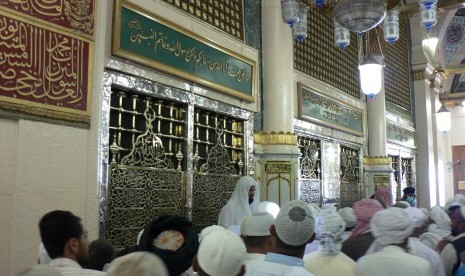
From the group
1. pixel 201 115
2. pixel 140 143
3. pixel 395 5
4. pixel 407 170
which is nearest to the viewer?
pixel 140 143

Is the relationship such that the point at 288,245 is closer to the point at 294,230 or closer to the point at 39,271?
the point at 294,230

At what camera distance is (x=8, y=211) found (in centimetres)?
268

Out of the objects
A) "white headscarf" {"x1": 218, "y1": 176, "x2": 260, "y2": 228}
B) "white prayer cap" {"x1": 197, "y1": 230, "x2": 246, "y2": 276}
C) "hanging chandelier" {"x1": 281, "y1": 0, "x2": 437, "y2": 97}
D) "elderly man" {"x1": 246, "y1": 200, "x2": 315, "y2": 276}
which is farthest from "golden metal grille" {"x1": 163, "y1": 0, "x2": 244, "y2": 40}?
"white prayer cap" {"x1": 197, "y1": 230, "x2": 246, "y2": 276}

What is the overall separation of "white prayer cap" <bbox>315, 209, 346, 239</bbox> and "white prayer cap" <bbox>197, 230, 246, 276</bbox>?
2.14 ft

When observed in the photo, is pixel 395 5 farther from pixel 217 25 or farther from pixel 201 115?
pixel 201 115

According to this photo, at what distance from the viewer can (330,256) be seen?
1888mm

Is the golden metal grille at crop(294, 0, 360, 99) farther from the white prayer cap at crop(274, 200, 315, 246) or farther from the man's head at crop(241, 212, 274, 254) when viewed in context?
the white prayer cap at crop(274, 200, 315, 246)

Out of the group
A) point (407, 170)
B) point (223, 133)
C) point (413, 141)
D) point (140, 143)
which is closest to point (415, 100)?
point (413, 141)

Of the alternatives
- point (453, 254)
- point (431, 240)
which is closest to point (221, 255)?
point (453, 254)

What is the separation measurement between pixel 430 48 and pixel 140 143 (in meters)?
7.42

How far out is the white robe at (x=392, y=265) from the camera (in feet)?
5.46

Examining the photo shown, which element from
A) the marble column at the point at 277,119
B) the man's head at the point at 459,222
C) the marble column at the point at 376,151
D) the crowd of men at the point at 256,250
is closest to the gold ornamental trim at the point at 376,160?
the marble column at the point at 376,151

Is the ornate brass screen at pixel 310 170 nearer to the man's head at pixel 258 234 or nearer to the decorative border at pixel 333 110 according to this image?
the decorative border at pixel 333 110

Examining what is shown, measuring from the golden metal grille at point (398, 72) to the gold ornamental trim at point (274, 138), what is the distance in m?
3.93
